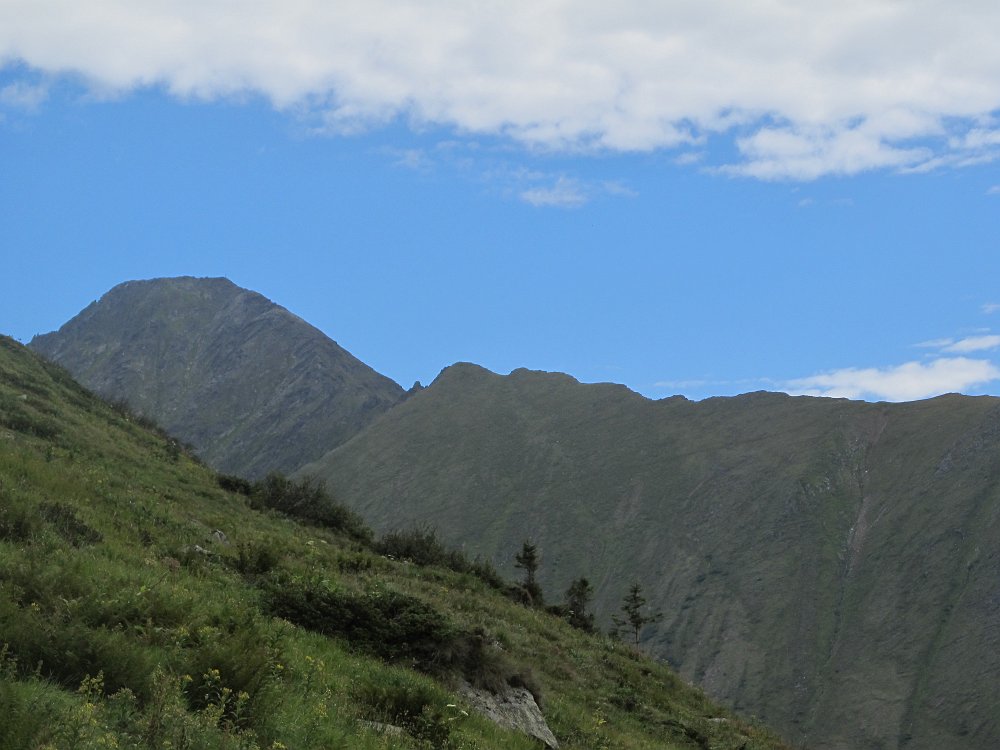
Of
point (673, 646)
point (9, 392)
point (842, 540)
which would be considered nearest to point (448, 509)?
point (673, 646)

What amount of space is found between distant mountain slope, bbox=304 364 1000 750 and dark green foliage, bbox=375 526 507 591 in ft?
211

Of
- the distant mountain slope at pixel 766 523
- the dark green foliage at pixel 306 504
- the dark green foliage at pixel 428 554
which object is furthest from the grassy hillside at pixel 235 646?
the distant mountain slope at pixel 766 523

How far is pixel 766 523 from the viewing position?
11819 cm

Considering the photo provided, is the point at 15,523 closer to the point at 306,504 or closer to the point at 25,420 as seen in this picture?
the point at 25,420

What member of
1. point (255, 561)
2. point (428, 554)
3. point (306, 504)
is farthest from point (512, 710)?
point (306, 504)

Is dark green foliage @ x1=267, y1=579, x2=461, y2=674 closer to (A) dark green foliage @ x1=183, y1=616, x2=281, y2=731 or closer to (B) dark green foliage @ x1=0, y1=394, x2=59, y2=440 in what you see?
(A) dark green foliage @ x1=183, y1=616, x2=281, y2=731

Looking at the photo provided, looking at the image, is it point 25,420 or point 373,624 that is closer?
point 373,624

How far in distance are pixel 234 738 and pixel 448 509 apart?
417ft

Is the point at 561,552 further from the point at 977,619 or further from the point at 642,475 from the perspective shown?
the point at 977,619

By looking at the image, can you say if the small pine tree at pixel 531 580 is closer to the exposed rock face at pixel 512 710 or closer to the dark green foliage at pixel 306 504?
the dark green foliage at pixel 306 504

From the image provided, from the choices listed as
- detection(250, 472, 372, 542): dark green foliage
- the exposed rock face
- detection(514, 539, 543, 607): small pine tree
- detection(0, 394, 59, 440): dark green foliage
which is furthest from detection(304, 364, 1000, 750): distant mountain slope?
the exposed rock face

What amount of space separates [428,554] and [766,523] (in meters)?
95.0

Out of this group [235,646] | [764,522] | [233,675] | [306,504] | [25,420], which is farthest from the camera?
[764,522]

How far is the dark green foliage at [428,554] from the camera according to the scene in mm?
30344
